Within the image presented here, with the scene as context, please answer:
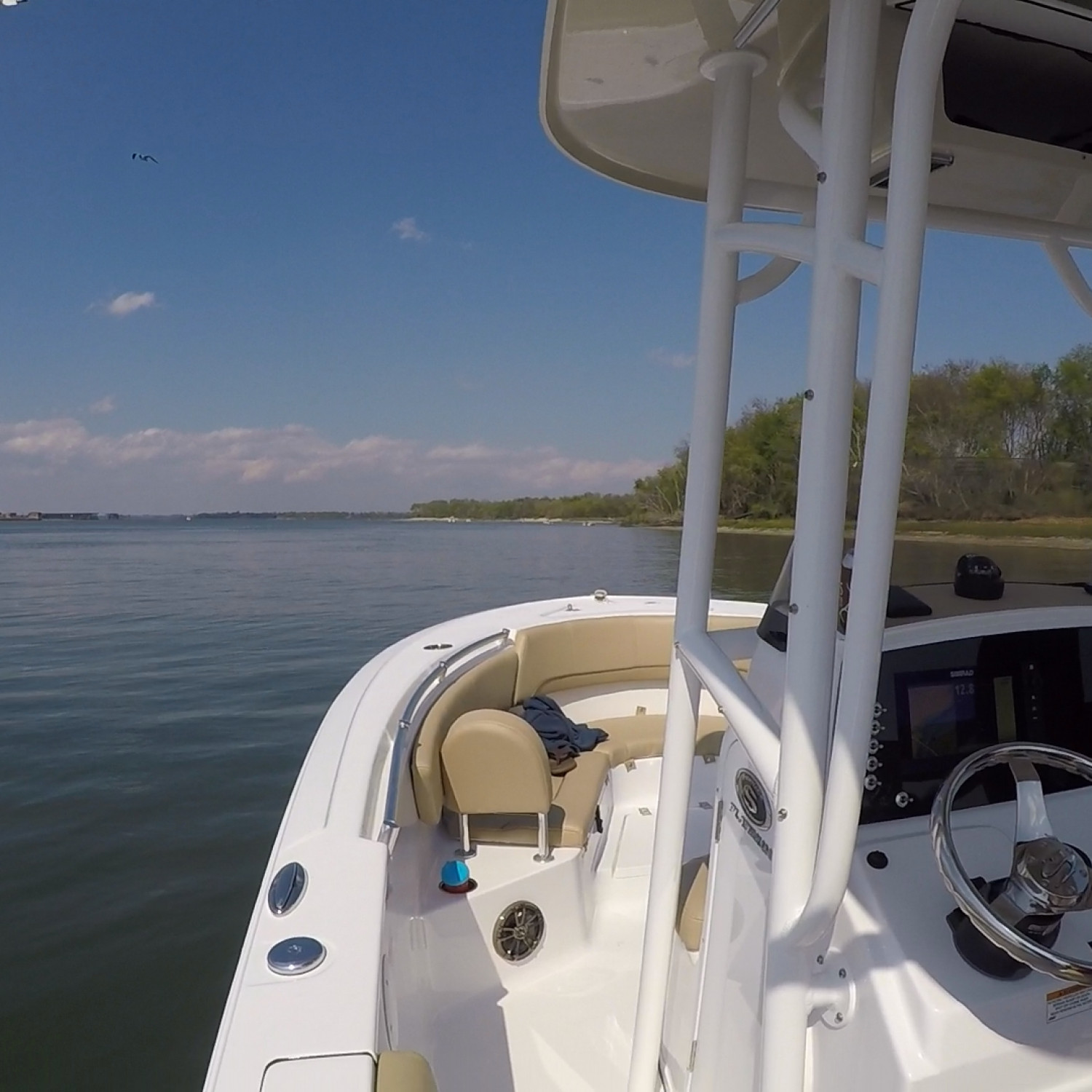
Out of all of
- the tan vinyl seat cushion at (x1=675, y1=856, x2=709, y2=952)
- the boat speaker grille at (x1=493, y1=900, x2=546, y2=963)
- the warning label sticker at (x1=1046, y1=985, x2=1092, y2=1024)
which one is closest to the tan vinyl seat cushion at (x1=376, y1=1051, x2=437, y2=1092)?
the tan vinyl seat cushion at (x1=675, y1=856, x2=709, y2=952)

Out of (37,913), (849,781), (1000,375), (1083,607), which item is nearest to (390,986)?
(849,781)

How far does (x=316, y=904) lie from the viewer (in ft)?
4.31

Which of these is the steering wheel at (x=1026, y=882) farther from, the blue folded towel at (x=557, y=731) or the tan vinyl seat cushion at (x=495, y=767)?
the blue folded towel at (x=557, y=731)

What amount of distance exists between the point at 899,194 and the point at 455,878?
5.78 feet

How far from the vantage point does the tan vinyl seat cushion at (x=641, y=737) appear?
2928 mm

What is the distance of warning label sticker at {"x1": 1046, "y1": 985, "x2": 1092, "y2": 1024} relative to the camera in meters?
0.96

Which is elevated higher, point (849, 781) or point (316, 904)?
point (849, 781)

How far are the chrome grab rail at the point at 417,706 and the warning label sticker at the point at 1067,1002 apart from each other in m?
1.08

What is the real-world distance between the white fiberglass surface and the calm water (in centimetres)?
90

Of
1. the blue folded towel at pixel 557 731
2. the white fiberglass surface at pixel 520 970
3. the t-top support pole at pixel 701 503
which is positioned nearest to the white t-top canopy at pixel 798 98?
the t-top support pole at pixel 701 503

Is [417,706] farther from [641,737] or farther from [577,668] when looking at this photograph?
[577,668]

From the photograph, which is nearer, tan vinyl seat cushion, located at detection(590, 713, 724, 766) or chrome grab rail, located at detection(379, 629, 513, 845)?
chrome grab rail, located at detection(379, 629, 513, 845)

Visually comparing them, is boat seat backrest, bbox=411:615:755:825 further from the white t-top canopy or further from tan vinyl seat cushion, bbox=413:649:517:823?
the white t-top canopy

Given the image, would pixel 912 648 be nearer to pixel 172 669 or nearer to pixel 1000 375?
pixel 1000 375
